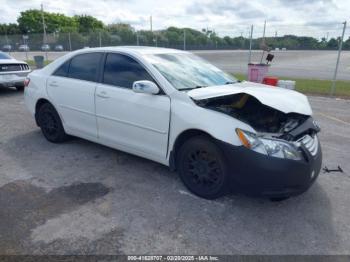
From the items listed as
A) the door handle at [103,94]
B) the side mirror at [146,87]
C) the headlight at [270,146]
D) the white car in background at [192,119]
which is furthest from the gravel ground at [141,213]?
the side mirror at [146,87]

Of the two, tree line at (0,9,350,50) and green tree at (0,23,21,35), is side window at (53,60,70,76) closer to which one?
tree line at (0,9,350,50)

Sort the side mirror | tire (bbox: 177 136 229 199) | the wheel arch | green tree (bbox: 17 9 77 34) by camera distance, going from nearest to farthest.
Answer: tire (bbox: 177 136 229 199) → the wheel arch → the side mirror → green tree (bbox: 17 9 77 34)

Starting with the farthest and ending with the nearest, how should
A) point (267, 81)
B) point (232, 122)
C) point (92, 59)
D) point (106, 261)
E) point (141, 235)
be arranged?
→ point (267, 81)
point (92, 59)
point (232, 122)
point (141, 235)
point (106, 261)

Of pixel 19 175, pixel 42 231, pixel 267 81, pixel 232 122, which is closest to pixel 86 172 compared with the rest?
pixel 19 175

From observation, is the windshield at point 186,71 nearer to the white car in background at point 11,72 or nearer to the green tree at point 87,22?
the white car in background at point 11,72

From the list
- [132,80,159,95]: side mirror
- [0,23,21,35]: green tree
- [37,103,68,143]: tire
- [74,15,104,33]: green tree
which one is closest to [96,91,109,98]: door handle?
[132,80,159,95]: side mirror

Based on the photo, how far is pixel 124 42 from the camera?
34.0 metres

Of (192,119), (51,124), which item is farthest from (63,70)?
(192,119)

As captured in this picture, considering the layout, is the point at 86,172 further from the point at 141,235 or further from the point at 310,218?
the point at 310,218

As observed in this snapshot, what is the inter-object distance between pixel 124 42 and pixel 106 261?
3356cm

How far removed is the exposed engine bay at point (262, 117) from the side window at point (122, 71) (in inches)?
37.1

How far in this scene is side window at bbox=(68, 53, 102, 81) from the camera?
4.49 metres

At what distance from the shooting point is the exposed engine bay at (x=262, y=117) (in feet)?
10.7

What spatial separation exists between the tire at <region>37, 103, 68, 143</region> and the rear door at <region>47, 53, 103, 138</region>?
0.21m
